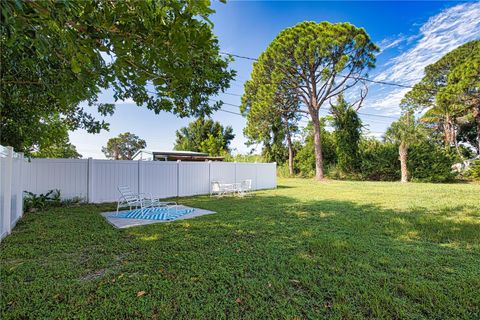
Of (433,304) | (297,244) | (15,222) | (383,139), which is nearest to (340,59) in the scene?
(383,139)

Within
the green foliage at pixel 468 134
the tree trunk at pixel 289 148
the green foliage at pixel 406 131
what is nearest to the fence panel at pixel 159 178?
the green foliage at pixel 406 131

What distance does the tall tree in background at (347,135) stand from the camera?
20.3 meters

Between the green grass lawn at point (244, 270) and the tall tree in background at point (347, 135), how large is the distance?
15.4 meters

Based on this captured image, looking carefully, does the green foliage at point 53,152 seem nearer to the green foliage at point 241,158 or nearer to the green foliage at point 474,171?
the green foliage at point 241,158

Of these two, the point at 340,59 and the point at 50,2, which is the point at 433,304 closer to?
the point at 50,2

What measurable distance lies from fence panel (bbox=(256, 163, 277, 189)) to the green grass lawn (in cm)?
838

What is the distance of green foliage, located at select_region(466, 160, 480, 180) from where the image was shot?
1592 cm

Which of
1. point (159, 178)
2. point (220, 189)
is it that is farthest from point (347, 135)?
point (159, 178)

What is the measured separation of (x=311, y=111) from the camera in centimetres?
1878

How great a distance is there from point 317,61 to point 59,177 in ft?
56.7

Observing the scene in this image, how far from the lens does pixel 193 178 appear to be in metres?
11.1

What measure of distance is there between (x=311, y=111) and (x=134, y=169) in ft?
47.6

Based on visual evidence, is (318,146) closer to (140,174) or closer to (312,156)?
(312,156)

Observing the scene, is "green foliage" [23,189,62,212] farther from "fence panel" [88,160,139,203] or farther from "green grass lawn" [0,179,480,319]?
"green grass lawn" [0,179,480,319]
